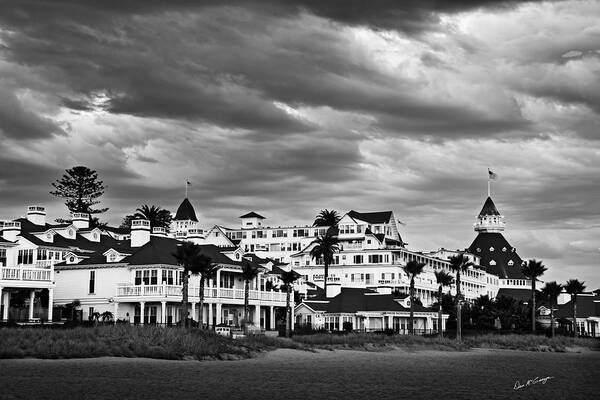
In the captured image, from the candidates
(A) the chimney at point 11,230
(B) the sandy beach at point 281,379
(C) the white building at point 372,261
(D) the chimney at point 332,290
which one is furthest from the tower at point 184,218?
(B) the sandy beach at point 281,379

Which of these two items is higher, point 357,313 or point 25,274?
point 25,274

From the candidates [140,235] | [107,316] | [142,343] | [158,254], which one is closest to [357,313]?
[140,235]

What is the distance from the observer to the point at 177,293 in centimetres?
8538

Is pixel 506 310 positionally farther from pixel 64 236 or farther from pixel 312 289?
pixel 64 236

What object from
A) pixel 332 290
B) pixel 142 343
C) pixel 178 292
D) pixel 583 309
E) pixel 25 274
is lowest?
pixel 142 343

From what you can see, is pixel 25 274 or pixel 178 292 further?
pixel 178 292

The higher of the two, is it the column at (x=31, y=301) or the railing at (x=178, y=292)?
the railing at (x=178, y=292)

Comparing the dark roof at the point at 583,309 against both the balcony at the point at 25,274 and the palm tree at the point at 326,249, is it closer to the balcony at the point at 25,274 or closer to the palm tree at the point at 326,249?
the palm tree at the point at 326,249

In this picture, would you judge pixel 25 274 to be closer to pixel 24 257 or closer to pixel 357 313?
pixel 24 257

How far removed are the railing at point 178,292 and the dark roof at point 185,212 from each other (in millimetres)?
76758

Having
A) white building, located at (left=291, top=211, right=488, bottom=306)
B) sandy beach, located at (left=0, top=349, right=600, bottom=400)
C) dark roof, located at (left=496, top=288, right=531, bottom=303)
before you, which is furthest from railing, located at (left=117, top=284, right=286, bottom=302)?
dark roof, located at (left=496, top=288, right=531, bottom=303)

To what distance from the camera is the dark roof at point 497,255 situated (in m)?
191

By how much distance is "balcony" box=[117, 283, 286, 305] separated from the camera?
84.1 meters

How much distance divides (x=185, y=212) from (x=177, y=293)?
90.5 m
